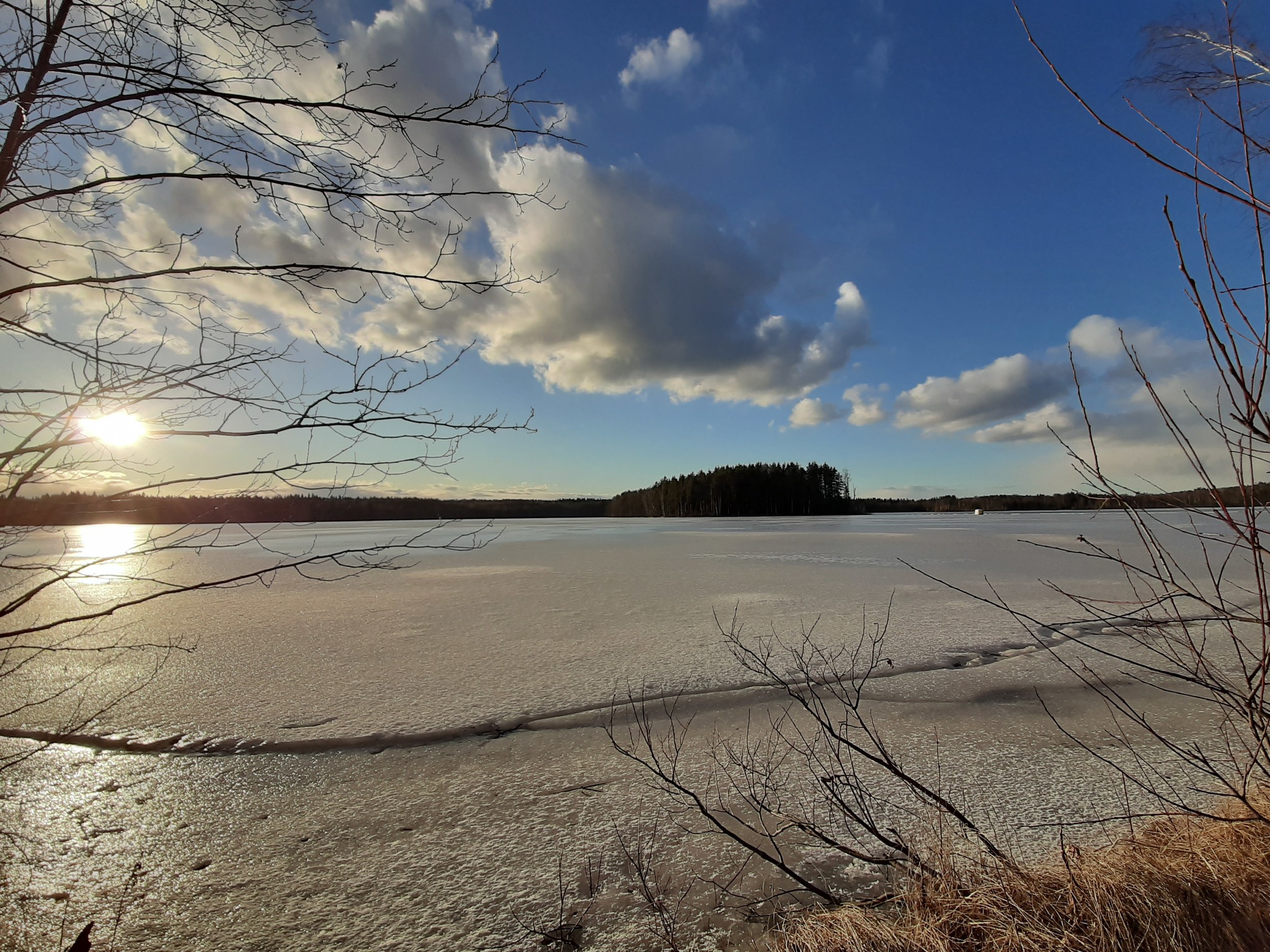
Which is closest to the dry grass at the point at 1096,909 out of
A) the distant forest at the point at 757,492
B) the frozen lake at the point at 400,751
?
the frozen lake at the point at 400,751

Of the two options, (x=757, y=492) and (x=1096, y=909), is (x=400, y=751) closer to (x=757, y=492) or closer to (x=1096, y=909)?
(x=1096, y=909)

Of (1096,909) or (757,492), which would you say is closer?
(1096,909)

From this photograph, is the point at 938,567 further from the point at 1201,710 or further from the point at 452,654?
A: the point at 452,654

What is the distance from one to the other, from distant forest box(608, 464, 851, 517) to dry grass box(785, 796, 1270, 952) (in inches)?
2587

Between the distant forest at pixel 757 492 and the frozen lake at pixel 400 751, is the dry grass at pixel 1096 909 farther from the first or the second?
the distant forest at pixel 757 492

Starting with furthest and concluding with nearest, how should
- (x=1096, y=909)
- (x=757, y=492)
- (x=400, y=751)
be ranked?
(x=757, y=492)
(x=400, y=751)
(x=1096, y=909)

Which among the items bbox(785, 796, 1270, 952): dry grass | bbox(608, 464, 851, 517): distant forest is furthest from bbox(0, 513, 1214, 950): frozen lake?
bbox(608, 464, 851, 517): distant forest

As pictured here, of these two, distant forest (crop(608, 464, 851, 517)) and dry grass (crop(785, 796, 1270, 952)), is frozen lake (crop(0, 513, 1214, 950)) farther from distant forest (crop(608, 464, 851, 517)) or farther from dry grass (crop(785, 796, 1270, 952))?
distant forest (crop(608, 464, 851, 517))

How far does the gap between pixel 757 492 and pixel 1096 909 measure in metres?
68.4

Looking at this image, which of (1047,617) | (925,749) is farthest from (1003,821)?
(1047,617)

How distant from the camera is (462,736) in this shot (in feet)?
10.2

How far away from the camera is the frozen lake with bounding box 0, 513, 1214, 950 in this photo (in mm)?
1898

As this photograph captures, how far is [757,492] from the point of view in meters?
68.7

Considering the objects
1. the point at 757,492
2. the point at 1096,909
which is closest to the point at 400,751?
the point at 1096,909
